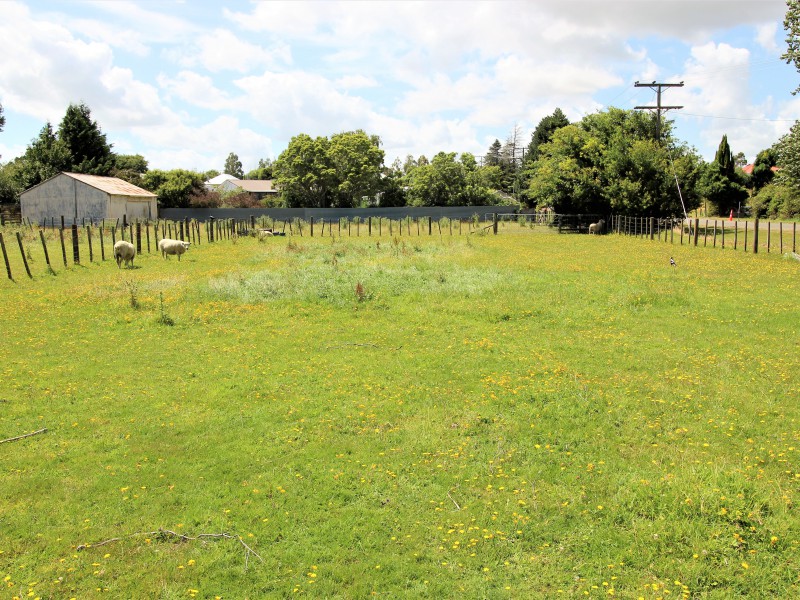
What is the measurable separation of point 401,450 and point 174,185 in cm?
6701

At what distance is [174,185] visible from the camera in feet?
222

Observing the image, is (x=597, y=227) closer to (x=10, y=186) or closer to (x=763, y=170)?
(x=763, y=170)

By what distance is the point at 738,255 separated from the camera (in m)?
27.9

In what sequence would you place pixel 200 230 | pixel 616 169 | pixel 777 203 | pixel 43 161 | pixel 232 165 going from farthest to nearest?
pixel 232 165, pixel 43 161, pixel 777 203, pixel 616 169, pixel 200 230

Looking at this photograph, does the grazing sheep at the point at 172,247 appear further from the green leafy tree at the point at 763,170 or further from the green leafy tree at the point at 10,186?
the green leafy tree at the point at 763,170

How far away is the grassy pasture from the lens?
5.42 meters

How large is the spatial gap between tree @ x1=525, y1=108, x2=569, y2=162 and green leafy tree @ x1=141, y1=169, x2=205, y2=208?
44648 mm

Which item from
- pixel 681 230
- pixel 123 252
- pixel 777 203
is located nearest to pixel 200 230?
pixel 123 252

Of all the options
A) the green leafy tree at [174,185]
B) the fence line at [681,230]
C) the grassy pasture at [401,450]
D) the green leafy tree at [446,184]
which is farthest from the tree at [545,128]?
the grassy pasture at [401,450]

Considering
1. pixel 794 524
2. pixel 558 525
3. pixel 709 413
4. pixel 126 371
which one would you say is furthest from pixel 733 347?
pixel 126 371

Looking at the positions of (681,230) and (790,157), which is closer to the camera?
(790,157)

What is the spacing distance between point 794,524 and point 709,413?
3.02 metres

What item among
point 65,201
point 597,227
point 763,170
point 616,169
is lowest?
point 597,227

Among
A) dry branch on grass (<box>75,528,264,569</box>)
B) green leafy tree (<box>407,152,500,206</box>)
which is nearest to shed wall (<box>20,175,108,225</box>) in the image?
green leafy tree (<box>407,152,500,206</box>)
